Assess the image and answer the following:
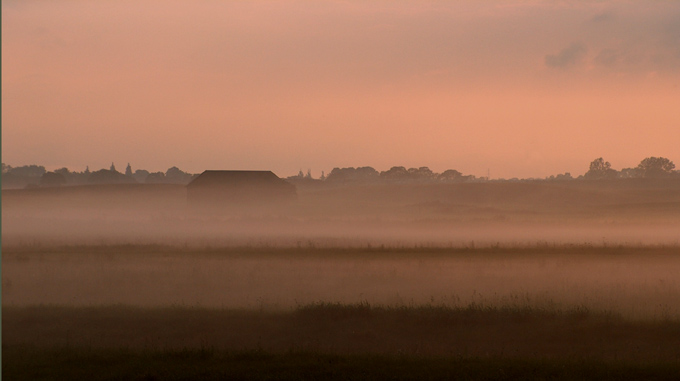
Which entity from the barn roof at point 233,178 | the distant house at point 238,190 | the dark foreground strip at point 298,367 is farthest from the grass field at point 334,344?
the barn roof at point 233,178

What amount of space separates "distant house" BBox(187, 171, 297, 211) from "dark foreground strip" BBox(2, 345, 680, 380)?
6417cm

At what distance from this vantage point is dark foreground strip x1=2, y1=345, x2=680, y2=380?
44.4ft

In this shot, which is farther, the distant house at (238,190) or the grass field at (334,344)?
the distant house at (238,190)

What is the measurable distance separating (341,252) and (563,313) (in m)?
19.5

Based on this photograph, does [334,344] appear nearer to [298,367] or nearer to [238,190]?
[298,367]

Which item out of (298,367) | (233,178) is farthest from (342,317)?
(233,178)

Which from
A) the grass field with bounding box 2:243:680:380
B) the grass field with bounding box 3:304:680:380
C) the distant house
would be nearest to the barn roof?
the distant house

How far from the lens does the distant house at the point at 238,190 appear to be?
80.1 meters

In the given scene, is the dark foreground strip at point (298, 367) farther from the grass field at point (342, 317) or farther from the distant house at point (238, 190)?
the distant house at point (238, 190)

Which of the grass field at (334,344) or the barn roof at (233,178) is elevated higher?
the barn roof at (233,178)

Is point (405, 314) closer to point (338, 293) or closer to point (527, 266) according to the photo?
point (338, 293)

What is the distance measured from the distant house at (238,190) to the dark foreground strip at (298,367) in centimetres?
6417

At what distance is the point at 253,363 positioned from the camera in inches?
569

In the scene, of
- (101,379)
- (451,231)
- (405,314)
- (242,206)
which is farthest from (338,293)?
(242,206)
